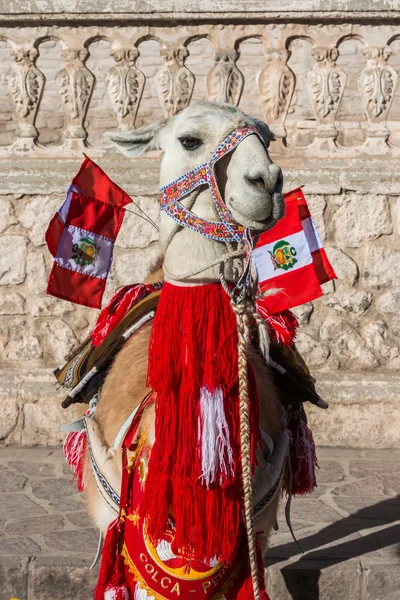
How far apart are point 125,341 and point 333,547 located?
1695 mm

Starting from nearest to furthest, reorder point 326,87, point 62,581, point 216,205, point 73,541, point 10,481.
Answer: point 216,205, point 62,581, point 73,541, point 10,481, point 326,87

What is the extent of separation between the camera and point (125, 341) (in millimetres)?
3184

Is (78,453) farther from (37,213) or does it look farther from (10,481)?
(37,213)

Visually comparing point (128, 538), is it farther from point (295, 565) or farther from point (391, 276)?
point (391, 276)

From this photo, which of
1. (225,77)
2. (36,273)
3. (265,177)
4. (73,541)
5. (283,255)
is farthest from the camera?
(36,273)

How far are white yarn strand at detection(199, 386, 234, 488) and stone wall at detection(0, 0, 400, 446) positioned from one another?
10.5ft

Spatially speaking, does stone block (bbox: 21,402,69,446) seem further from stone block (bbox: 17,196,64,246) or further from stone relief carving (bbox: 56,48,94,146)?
stone relief carving (bbox: 56,48,94,146)

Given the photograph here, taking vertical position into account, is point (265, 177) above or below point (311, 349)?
above

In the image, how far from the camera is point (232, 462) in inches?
99.3

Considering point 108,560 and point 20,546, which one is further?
point 20,546

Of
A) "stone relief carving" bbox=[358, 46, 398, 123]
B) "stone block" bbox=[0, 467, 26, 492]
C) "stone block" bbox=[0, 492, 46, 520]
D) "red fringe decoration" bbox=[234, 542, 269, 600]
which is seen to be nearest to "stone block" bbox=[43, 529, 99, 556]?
"stone block" bbox=[0, 492, 46, 520]

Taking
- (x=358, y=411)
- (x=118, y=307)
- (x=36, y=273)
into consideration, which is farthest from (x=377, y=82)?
(x=118, y=307)

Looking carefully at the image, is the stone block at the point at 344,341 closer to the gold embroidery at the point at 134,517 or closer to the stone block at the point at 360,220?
the stone block at the point at 360,220

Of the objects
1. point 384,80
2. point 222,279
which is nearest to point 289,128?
point 384,80
